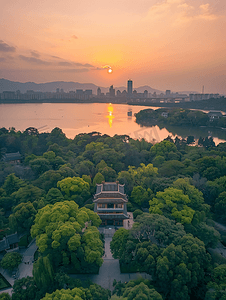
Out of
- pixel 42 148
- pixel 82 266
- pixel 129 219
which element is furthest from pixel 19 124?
pixel 82 266

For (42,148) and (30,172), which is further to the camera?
(42,148)

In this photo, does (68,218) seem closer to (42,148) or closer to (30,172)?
(30,172)

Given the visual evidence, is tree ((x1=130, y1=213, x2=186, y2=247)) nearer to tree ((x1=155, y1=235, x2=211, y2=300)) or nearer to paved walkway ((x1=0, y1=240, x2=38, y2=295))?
tree ((x1=155, y1=235, x2=211, y2=300))

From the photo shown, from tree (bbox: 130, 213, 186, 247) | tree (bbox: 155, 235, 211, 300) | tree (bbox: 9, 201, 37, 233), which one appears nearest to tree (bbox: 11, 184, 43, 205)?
tree (bbox: 9, 201, 37, 233)

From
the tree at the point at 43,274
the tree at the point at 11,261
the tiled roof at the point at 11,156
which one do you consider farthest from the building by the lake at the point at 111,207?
the tiled roof at the point at 11,156

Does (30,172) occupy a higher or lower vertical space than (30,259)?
higher

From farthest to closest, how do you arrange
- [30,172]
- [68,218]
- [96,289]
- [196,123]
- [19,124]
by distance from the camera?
Result: [196,123], [19,124], [30,172], [68,218], [96,289]
